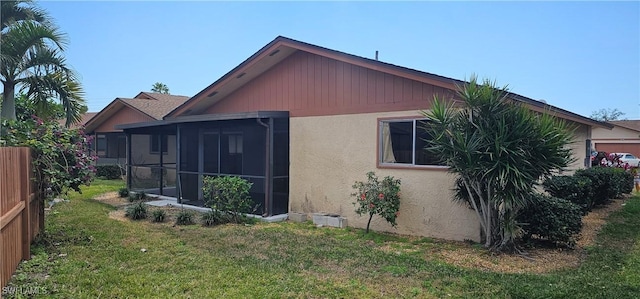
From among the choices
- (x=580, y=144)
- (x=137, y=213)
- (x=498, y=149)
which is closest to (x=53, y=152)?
(x=137, y=213)

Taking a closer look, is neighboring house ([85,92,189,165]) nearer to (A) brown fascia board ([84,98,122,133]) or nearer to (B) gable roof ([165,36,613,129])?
(A) brown fascia board ([84,98,122,133])

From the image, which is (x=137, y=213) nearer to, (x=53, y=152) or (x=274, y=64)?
(x=53, y=152)

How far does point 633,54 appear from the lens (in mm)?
13984

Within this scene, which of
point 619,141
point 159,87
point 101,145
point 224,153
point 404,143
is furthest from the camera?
point 159,87

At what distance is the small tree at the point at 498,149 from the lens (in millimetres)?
6031

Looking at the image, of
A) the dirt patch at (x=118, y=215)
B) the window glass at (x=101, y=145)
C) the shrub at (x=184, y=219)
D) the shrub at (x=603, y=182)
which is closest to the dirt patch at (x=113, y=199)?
the dirt patch at (x=118, y=215)

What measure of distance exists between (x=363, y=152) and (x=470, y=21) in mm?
6618

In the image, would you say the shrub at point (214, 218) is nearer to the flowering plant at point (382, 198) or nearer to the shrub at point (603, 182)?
the flowering plant at point (382, 198)

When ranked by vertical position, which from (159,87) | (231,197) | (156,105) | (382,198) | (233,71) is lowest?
(231,197)

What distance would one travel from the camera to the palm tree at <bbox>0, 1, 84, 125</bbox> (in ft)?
30.5

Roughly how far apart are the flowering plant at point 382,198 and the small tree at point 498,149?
1458mm

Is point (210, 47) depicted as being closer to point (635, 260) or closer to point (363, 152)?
point (363, 152)

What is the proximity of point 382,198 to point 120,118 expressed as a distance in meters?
17.1

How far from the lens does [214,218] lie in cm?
893
